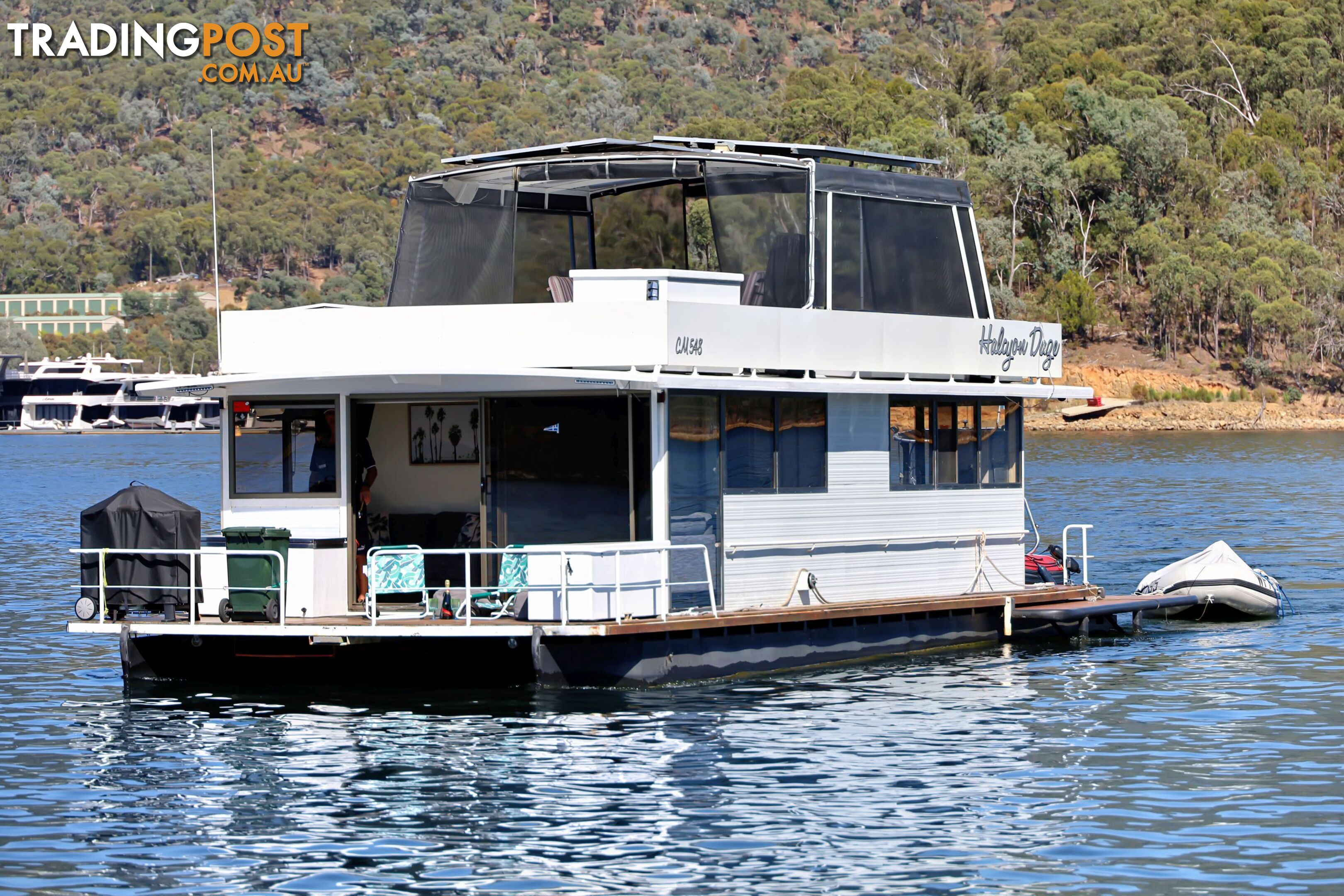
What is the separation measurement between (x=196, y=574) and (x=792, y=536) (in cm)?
624

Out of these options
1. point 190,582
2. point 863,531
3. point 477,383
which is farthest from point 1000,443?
point 190,582

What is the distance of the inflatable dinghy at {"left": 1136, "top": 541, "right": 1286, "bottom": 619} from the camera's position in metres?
24.9

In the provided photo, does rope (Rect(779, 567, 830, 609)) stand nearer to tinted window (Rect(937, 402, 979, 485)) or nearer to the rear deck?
the rear deck

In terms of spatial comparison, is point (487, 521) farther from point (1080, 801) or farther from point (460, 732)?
point (1080, 801)

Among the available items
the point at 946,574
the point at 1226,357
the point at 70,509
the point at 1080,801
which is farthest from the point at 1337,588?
the point at 1226,357

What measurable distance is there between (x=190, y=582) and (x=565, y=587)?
3.96 meters

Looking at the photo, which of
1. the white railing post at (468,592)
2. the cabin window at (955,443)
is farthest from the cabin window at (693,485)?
the cabin window at (955,443)

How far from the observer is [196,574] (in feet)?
57.5

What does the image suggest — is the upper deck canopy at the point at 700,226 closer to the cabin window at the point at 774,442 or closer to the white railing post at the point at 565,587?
the cabin window at the point at 774,442

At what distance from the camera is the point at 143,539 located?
17.4m

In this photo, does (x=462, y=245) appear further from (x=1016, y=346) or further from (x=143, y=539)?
(x=1016, y=346)

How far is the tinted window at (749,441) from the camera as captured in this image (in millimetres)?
17781

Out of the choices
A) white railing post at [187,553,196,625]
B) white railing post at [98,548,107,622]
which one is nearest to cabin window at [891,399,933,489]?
white railing post at [187,553,196,625]

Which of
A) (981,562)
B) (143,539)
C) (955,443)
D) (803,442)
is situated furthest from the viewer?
(981,562)
